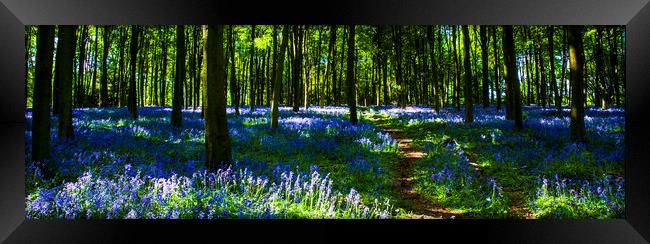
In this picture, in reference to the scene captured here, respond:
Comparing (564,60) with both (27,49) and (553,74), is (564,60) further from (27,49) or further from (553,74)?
(27,49)

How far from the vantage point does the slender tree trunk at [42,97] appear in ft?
19.3

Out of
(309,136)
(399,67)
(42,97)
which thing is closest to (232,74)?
(309,136)

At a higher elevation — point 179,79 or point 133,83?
point 179,79

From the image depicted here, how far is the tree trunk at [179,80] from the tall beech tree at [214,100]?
221 cm

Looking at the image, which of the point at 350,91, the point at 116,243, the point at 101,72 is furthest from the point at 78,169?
the point at 350,91

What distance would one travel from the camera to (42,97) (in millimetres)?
5934

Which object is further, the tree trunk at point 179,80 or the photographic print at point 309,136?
the tree trunk at point 179,80

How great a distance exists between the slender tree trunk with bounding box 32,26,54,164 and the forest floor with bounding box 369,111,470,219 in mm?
5521

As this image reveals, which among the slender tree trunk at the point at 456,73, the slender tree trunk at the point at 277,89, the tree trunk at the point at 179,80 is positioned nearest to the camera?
the tree trunk at the point at 179,80

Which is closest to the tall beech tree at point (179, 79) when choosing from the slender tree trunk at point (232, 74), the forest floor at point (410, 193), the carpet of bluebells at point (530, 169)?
the slender tree trunk at point (232, 74)

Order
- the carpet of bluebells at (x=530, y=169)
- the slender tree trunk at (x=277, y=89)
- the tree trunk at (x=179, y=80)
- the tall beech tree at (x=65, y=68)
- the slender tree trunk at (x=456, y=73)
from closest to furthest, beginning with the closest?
1. the carpet of bluebells at (x=530, y=169)
2. the tall beech tree at (x=65, y=68)
3. the tree trunk at (x=179, y=80)
4. the slender tree trunk at (x=277, y=89)
5. the slender tree trunk at (x=456, y=73)

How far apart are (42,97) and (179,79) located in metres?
4.14
